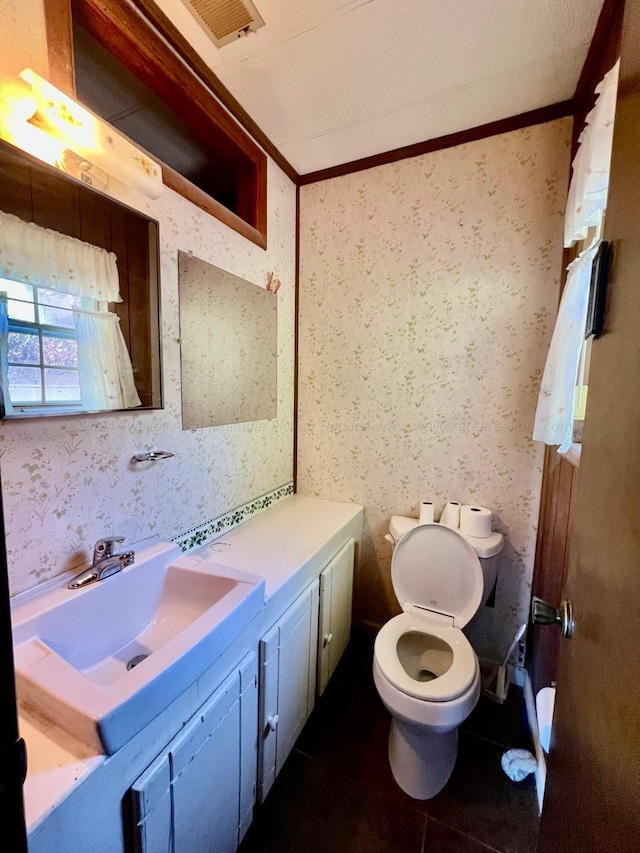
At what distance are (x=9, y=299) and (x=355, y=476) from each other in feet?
5.24

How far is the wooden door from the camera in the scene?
1.30 ft

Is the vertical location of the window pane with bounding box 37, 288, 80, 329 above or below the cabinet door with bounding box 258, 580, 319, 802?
above

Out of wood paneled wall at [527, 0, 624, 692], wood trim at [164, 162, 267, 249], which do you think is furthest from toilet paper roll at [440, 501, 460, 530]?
wood trim at [164, 162, 267, 249]

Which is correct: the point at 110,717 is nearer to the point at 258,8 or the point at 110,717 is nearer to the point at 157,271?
the point at 157,271

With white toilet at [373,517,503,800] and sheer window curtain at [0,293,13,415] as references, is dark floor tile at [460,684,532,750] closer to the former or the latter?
white toilet at [373,517,503,800]

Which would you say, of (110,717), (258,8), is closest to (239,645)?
(110,717)

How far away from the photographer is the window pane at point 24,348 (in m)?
0.85

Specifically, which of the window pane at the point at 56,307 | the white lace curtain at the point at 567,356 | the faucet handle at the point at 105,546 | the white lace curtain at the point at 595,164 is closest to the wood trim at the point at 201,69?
the window pane at the point at 56,307

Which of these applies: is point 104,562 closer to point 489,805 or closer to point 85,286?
point 85,286

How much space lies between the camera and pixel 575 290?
122 centimetres

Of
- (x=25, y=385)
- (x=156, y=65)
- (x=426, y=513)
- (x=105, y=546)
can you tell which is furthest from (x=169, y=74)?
(x=426, y=513)

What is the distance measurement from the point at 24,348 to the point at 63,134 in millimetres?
546

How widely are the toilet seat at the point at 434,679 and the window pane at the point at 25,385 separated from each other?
141 cm

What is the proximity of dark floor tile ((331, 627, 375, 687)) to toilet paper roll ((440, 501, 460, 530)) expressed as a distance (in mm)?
864
